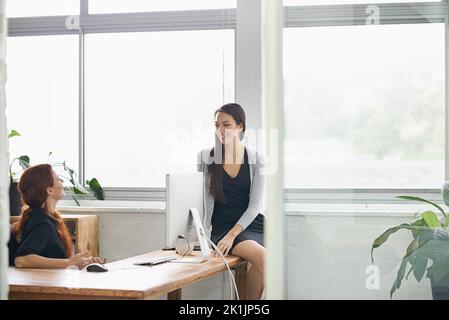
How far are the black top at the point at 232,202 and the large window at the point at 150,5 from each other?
1.38 m

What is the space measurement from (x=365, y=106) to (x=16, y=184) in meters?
2.95

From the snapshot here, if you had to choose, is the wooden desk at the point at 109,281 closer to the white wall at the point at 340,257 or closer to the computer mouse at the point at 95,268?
the computer mouse at the point at 95,268

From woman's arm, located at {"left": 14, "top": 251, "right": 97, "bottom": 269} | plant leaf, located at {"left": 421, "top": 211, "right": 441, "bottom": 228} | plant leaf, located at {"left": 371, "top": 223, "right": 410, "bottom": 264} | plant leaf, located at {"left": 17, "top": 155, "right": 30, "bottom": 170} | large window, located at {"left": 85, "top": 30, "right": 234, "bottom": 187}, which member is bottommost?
woman's arm, located at {"left": 14, "top": 251, "right": 97, "bottom": 269}

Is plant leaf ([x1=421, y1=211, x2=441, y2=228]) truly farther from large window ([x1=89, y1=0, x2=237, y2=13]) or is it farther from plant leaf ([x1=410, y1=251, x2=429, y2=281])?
large window ([x1=89, y1=0, x2=237, y2=13])

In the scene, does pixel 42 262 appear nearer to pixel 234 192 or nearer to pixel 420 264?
pixel 234 192

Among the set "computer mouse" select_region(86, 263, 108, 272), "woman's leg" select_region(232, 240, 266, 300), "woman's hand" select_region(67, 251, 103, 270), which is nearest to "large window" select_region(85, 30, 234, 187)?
"woman's leg" select_region(232, 240, 266, 300)

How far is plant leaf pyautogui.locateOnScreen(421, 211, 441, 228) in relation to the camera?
2.90 metres

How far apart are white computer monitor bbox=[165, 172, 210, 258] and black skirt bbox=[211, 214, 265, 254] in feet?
1.60

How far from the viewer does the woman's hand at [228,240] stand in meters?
4.31

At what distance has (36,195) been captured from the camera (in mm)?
3793

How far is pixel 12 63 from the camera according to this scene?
573 centimetres

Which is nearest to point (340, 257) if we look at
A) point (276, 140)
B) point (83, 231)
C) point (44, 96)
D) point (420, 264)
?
point (420, 264)
